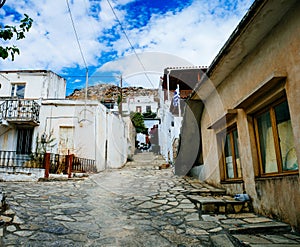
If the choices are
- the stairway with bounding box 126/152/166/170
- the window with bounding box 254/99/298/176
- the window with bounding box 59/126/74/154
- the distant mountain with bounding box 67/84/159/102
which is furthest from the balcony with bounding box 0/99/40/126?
the window with bounding box 254/99/298/176

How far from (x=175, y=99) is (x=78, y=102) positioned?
18.7 ft

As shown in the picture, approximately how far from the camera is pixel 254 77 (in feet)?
13.5

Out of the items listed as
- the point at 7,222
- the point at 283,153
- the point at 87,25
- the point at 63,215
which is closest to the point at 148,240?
the point at 63,215

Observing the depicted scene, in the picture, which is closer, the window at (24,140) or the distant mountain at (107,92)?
the window at (24,140)

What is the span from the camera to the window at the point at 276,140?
11.5 ft

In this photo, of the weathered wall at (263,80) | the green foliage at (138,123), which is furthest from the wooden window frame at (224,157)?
the green foliage at (138,123)

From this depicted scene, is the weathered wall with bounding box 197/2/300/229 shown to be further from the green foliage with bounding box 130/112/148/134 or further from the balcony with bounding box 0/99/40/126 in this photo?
the green foliage with bounding box 130/112/148/134

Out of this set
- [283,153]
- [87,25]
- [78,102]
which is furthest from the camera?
[78,102]

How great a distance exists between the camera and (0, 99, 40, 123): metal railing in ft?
42.5

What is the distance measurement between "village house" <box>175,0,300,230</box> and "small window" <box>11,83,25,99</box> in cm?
1508

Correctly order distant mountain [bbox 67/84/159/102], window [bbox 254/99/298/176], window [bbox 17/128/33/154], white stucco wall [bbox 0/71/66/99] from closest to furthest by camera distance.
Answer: window [bbox 254/99/298/176], window [bbox 17/128/33/154], white stucco wall [bbox 0/71/66/99], distant mountain [bbox 67/84/159/102]

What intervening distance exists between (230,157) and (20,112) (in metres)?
11.9

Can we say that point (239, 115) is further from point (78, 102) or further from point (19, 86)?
point (19, 86)

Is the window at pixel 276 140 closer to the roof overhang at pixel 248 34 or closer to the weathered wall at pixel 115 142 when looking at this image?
the roof overhang at pixel 248 34
